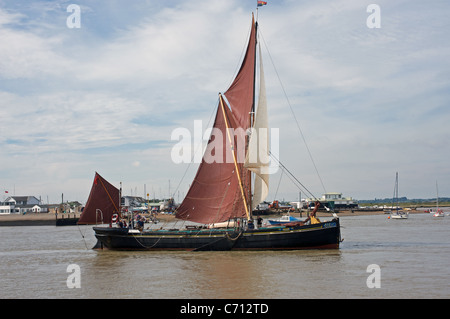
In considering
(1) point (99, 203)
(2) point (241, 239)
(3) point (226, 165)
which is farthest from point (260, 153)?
(1) point (99, 203)

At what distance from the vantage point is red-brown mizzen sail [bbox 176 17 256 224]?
41312mm

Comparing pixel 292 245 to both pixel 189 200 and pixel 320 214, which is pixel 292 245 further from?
pixel 320 214

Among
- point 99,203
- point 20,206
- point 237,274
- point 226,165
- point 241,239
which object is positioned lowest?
point 20,206

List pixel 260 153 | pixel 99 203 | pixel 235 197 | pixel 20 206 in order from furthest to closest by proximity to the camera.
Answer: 1. pixel 20 206
2. pixel 99 203
3. pixel 235 197
4. pixel 260 153

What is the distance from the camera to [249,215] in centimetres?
4006

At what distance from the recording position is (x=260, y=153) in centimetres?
3994

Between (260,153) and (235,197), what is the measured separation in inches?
182

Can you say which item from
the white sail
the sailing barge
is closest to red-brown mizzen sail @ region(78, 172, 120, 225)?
the sailing barge

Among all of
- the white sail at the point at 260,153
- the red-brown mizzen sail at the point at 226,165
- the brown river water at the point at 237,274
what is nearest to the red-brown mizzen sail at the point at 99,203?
the brown river water at the point at 237,274

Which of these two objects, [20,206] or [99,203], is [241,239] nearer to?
[99,203]

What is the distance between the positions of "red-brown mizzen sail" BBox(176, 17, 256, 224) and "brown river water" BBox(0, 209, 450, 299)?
4754mm

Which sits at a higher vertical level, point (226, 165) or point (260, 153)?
point (260, 153)
